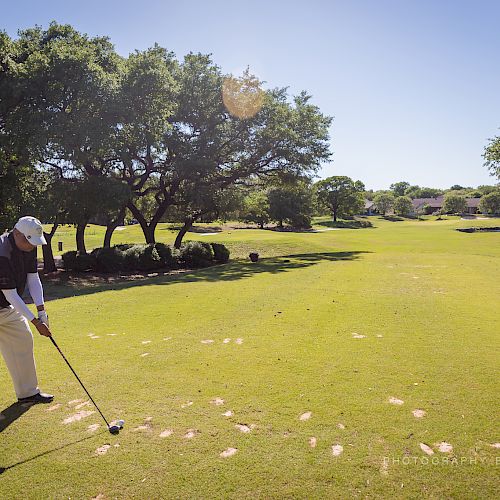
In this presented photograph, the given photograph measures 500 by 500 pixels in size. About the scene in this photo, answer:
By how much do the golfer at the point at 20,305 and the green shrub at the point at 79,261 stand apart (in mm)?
18836

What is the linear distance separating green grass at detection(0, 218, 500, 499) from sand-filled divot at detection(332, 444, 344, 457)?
0.07 meters

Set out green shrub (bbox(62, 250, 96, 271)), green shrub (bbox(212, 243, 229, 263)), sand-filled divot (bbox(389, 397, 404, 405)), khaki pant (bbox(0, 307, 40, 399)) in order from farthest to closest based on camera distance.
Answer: green shrub (bbox(212, 243, 229, 263)), green shrub (bbox(62, 250, 96, 271)), khaki pant (bbox(0, 307, 40, 399)), sand-filled divot (bbox(389, 397, 404, 405))

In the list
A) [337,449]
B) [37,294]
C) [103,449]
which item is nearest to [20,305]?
[37,294]

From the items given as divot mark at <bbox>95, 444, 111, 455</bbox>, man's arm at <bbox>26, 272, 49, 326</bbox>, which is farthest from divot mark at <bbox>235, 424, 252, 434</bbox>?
man's arm at <bbox>26, 272, 49, 326</bbox>

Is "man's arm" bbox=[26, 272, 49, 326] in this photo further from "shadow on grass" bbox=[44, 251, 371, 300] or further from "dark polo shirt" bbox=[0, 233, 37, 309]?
"shadow on grass" bbox=[44, 251, 371, 300]

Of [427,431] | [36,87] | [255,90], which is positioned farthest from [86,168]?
[427,431]

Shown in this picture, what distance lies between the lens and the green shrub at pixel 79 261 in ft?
78.5

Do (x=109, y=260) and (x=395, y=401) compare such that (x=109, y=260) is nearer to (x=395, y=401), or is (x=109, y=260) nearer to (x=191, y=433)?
(x=191, y=433)

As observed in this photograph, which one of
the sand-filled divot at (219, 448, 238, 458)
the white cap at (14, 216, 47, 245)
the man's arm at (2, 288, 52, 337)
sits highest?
the white cap at (14, 216, 47, 245)

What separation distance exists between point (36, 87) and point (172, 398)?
19.7 meters

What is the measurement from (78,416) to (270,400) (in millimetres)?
2790

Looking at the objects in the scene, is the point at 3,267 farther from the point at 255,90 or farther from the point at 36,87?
the point at 255,90

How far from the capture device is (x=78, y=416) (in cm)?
570

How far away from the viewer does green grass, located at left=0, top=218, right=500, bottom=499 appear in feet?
14.0
